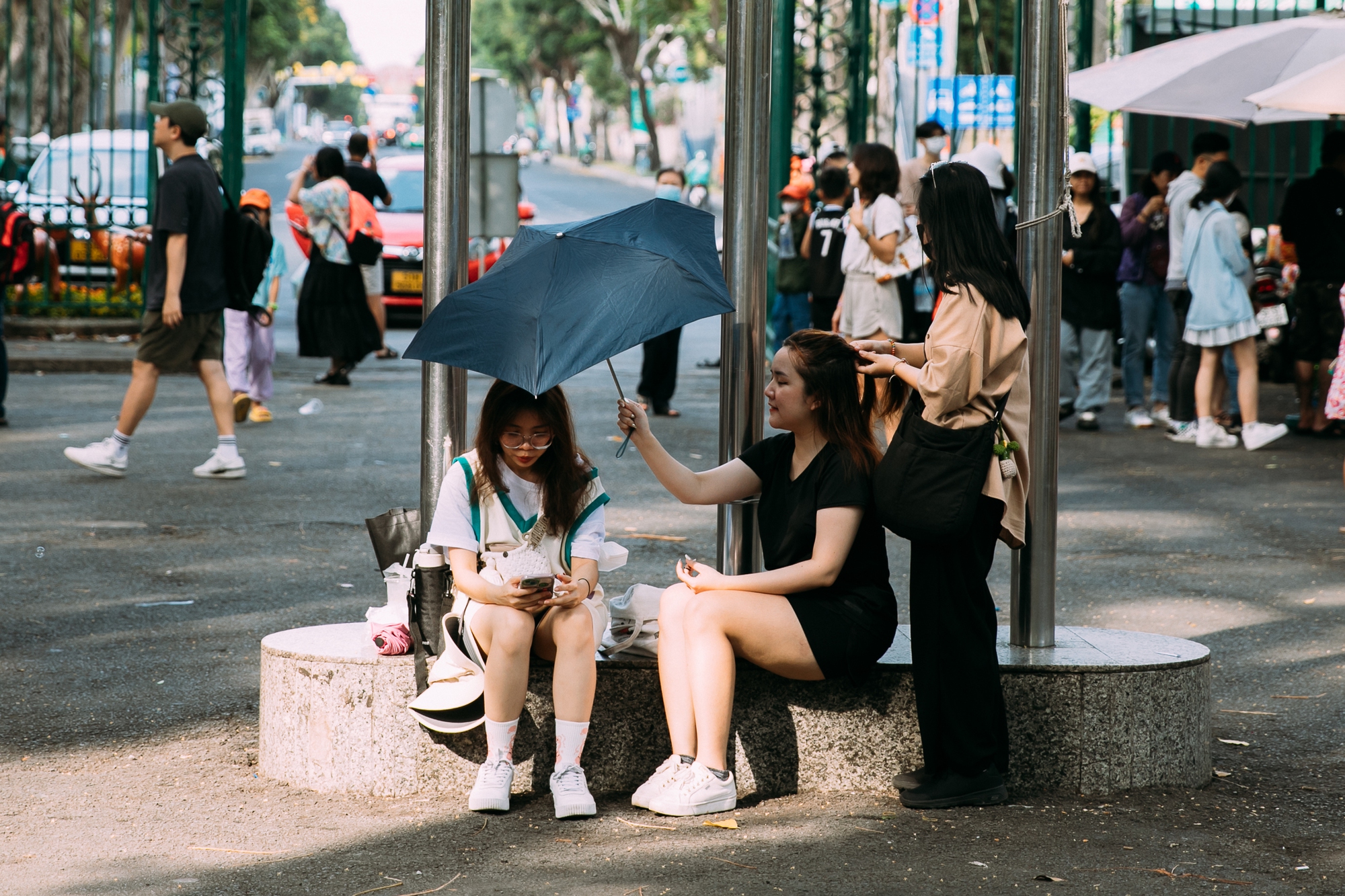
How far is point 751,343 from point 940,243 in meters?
0.69

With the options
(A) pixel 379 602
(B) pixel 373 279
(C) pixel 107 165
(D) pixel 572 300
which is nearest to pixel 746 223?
(D) pixel 572 300

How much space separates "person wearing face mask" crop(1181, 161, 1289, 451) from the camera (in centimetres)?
987

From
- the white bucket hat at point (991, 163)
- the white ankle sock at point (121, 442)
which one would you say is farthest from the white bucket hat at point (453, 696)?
the white bucket hat at point (991, 163)

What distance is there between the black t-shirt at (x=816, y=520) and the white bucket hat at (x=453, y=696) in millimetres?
841

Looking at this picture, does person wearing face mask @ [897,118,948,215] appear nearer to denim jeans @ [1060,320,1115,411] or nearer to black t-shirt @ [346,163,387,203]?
denim jeans @ [1060,320,1115,411]

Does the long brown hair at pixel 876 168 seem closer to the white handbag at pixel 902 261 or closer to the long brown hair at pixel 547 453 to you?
the white handbag at pixel 902 261

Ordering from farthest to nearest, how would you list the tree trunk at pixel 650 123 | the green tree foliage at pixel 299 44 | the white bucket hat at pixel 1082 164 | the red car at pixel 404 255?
the green tree foliage at pixel 299 44 → the tree trunk at pixel 650 123 → the red car at pixel 404 255 → the white bucket hat at pixel 1082 164

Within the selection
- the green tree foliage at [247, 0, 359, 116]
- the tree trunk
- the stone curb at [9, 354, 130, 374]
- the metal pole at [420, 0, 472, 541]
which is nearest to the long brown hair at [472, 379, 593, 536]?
the metal pole at [420, 0, 472, 541]

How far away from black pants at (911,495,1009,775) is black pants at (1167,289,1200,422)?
275 inches

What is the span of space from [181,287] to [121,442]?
0.94 m

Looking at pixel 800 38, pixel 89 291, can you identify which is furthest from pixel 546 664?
pixel 89 291

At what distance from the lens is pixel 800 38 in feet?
44.4

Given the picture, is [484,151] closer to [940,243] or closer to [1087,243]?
[1087,243]

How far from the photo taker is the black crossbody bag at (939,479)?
3.77 m
